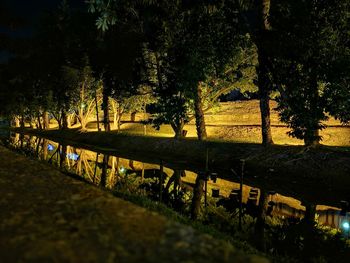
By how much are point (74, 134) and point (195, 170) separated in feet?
126

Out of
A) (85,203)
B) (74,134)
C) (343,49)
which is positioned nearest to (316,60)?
(343,49)

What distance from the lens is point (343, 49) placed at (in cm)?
2164

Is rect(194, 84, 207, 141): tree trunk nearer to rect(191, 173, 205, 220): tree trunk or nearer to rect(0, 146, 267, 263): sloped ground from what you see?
rect(191, 173, 205, 220): tree trunk

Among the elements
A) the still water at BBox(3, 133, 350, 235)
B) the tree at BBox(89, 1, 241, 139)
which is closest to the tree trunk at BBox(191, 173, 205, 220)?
the still water at BBox(3, 133, 350, 235)

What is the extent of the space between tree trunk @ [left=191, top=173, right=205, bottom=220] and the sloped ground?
8.63 metres

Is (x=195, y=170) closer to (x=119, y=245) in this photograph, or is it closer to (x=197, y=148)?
(x=197, y=148)

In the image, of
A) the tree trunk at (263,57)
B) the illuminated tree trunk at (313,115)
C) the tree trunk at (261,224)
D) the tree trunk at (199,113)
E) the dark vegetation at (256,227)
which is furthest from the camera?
the tree trunk at (199,113)

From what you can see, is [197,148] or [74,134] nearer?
[197,148]

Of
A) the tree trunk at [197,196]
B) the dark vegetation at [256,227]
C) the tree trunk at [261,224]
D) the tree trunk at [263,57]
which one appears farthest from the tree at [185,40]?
the tree trunk at [261,224]

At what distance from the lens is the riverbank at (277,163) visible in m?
20.0

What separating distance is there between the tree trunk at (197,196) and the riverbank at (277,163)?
2.40 meters

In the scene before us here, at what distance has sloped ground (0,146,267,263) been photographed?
11.3ft

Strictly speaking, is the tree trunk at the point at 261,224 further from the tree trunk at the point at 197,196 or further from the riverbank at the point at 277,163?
the tree trunk at the point at 197,196

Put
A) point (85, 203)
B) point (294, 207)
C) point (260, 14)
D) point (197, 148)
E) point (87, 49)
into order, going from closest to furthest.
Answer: point (85, 203), point (294, 207), point (260, 14), point (197, 148), point (87, 49)
